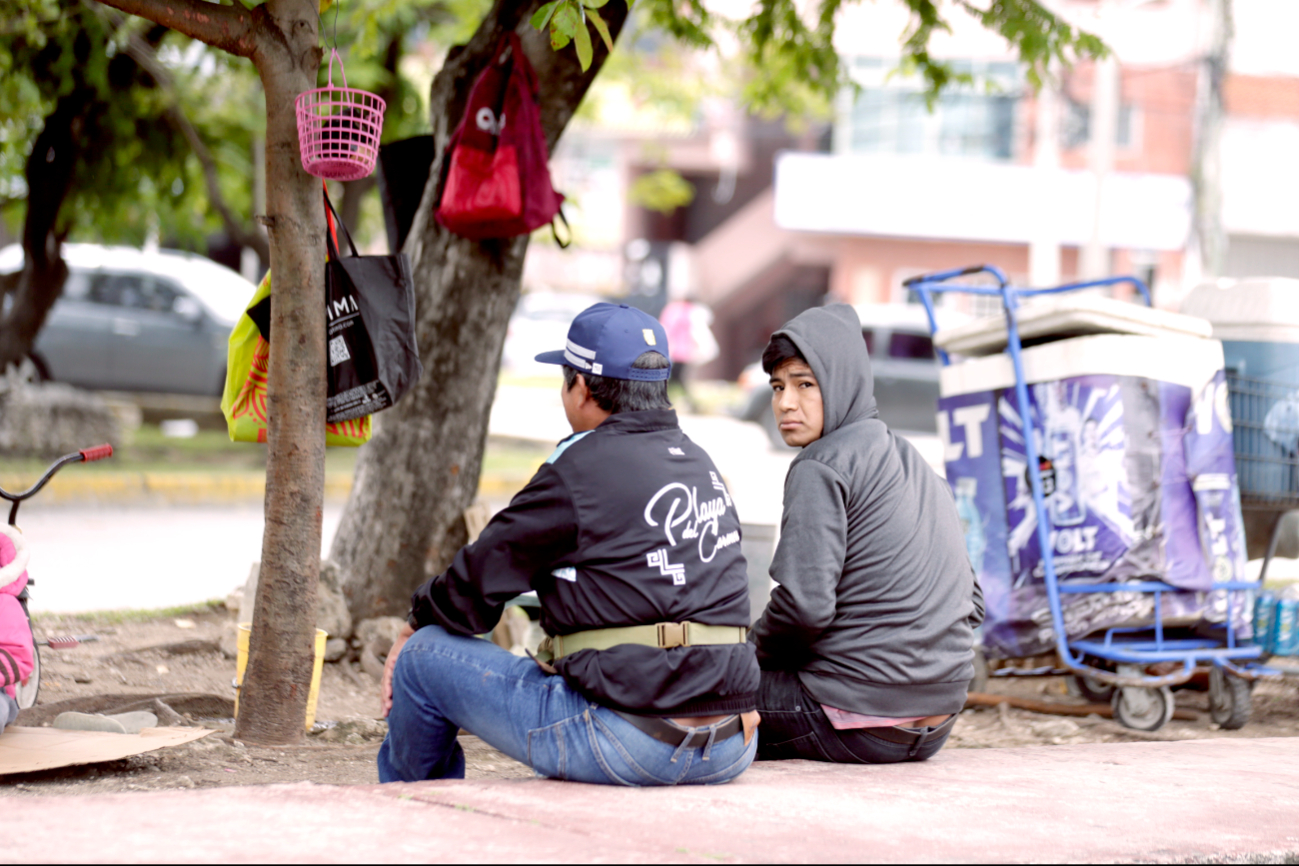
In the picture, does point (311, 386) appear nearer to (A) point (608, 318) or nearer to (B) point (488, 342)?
(A) point (608, 318)

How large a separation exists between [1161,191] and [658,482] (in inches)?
979

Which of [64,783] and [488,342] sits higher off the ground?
[488,342]

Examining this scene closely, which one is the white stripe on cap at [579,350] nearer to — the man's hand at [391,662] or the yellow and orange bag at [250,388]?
the man's hand at [391,662]

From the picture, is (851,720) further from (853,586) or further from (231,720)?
(231,720)

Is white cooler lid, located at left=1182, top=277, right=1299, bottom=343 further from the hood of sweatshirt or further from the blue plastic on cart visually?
the hood of sweatshirt

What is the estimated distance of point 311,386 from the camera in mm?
3855

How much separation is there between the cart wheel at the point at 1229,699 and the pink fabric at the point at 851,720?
2.23m

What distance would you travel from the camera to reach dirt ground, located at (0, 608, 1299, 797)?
3582mm

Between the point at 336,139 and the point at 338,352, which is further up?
the point at 336,139

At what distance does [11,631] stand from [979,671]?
376cm

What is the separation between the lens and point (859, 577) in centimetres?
349

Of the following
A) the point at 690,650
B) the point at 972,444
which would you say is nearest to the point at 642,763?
the point at 690,650

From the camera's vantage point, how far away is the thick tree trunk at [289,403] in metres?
3.81

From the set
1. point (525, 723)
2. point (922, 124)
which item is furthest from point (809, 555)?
point (922, 124)
